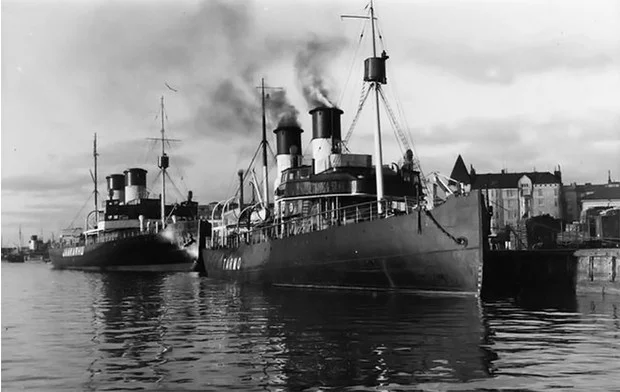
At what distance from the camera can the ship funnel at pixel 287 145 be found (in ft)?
138

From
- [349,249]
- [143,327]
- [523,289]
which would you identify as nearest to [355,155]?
[349,249]

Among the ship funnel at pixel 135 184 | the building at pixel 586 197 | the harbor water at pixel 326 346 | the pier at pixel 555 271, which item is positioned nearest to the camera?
the harbor water at pixel 326 346

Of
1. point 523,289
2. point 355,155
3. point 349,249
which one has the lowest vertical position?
point 523,289

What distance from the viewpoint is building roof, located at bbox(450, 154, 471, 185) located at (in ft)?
422

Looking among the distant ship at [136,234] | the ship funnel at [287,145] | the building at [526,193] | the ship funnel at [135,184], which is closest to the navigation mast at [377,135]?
the ship funnel at [287,145]

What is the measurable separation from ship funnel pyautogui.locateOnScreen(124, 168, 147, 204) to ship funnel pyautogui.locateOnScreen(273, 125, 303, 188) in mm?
45692

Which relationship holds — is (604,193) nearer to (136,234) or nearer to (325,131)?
(136,234)

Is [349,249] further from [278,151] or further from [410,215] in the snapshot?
[278,151]

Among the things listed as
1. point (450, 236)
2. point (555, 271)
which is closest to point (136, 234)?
point (555, 271)

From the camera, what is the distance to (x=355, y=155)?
3431cm

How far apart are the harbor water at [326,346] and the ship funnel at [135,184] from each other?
60.7 metres

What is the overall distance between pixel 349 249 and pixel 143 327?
35.8 feet

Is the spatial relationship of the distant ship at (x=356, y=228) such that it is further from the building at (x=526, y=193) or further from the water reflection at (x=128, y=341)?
the building at (x=526, y=193)

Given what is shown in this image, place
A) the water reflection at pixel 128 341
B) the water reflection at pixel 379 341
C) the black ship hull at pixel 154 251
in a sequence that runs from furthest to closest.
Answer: the black ship hull at pixel 154 251 → the water reflection at pixel 128 341 → the water reflection at pixel 379 341
